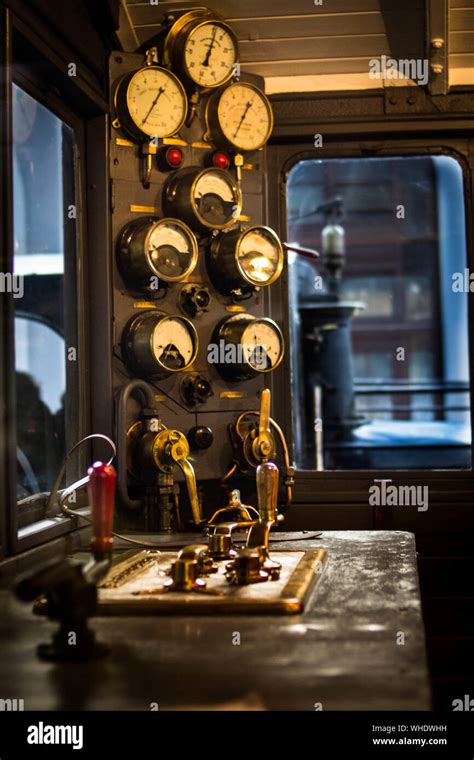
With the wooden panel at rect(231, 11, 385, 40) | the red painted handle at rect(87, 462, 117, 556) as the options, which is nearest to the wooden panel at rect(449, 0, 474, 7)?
the wooden panel at rect(231, 11, 385, 40)

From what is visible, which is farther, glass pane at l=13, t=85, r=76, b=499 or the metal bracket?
the metal bracket

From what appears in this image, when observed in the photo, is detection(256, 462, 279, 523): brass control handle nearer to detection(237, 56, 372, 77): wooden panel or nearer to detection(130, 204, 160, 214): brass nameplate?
detection(130, 204, 160, 214): brass nameplate

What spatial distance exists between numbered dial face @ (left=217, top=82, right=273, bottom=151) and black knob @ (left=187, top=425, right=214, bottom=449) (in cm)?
116

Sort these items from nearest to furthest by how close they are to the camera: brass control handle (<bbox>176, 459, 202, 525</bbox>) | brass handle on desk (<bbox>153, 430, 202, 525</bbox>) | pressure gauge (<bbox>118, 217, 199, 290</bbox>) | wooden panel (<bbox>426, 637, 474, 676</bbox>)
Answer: brass control handle (<bbox>176, 459, 202, 525</bbox>)
brass handle on desk (<bbox>153, 430, 202, 525</bbox>)
pressure gauge (<bbox>118, 217, 199, 290</bbox>)
wooden panel (<bbox>426, 637, 474, 676</bbox>)

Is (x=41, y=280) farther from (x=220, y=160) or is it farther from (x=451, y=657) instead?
(x=451, y=657)

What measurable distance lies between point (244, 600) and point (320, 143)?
2.74m

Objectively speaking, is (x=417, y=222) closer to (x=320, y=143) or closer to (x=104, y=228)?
(x=320, y=143)

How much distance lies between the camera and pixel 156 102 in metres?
3.45

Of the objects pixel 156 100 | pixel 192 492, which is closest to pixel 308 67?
pixel 156 100

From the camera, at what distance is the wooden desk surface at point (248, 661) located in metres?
1.25

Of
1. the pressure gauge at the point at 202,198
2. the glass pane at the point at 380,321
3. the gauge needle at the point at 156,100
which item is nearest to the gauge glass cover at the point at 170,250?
the pressure gauge at the point at 202,198

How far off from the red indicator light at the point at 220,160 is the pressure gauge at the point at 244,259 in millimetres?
297

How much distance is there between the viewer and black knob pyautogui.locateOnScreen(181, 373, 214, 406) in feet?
11.6

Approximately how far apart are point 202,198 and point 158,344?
0.62 m
